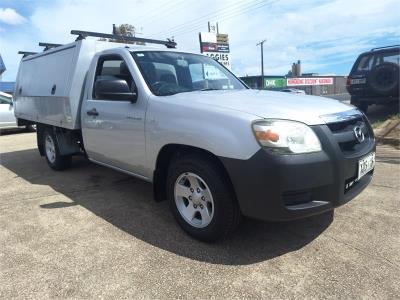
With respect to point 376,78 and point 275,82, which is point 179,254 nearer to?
point 376,78

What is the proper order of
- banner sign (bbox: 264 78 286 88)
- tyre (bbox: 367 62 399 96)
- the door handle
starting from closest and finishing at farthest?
the door handle → tyre (bbox: 367 62 399 96) → banner sign (bbox: 264 78 286 88)

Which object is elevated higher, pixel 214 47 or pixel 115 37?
pixel 214 47

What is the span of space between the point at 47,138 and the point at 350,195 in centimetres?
537

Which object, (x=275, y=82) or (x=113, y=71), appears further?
(x=275, y=82)

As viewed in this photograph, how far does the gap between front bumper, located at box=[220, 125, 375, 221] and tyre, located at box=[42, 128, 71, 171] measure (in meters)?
4.19

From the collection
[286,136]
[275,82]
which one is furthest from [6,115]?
[275,82]

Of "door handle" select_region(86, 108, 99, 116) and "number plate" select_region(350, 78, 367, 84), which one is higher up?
"door handle" select_region(86, 108, 99, 116)

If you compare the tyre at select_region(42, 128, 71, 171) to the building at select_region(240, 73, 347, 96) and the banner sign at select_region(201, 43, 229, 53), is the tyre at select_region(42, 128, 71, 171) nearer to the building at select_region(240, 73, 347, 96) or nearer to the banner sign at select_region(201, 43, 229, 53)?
the banner sign at select_region(201, 43, 229, 53)

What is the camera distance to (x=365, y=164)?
3.28 m

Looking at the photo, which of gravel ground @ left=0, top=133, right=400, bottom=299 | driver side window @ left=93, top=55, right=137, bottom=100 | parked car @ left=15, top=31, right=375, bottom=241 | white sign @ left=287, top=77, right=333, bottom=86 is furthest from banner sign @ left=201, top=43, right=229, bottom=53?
white sign @ left=287, top=77, right=333, bottom=86

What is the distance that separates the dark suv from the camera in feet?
30.9

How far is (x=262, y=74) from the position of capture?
44594 mm

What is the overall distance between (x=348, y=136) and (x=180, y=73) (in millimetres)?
2008

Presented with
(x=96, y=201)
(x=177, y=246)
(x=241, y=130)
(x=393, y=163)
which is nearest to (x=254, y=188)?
(x=241, y=130)
